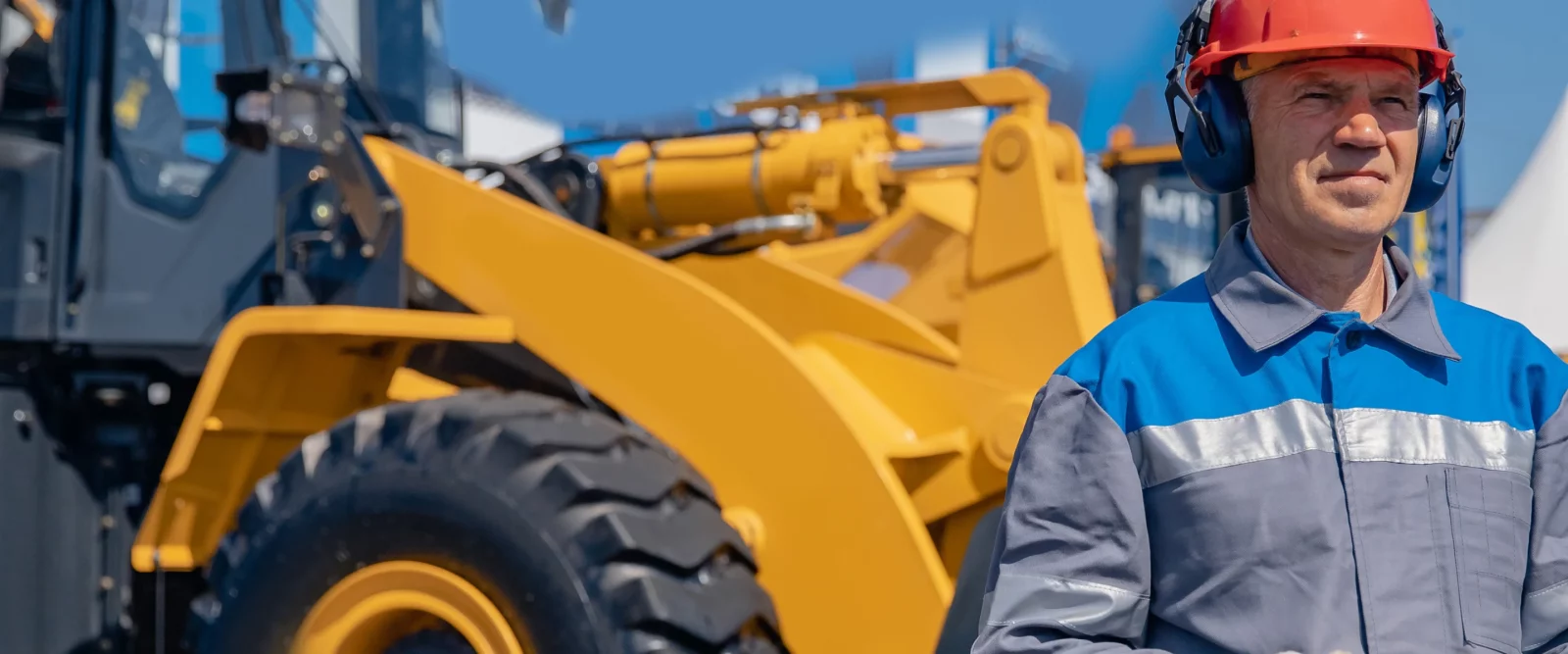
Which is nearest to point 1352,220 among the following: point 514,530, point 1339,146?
point 1339,146

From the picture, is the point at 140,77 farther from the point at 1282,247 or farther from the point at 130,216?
the point at 1282,247

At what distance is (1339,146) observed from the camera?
1.64 meters

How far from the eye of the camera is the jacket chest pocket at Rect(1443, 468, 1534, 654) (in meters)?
1.56

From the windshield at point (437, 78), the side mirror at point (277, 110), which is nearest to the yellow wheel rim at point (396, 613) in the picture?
the side mirror at point (277, 110)

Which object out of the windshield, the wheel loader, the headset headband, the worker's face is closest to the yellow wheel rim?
the wheel loader

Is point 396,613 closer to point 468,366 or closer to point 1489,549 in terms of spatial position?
point 468,366

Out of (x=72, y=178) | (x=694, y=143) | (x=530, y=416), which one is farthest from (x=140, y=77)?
(x=530, y=416)

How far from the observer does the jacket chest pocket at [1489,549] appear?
1.56m

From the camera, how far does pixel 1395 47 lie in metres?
1.64

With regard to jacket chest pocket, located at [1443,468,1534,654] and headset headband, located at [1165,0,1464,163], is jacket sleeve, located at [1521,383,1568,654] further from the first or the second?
headset headband, located at [1165,0,1464,163]

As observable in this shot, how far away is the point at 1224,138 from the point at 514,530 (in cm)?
181

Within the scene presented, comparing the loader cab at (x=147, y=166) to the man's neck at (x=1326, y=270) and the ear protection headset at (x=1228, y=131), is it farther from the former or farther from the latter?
the man's neck at (x=1326, y=270)

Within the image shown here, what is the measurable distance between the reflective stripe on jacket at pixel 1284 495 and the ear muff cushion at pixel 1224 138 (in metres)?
0.14

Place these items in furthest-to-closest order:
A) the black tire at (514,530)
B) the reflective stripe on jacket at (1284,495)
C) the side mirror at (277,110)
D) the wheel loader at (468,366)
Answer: the side mirror at (277,110) → the wheel loader at (468,366) → the black tire at (514,530) → the reflective stripe on jacket at (1284,495)
